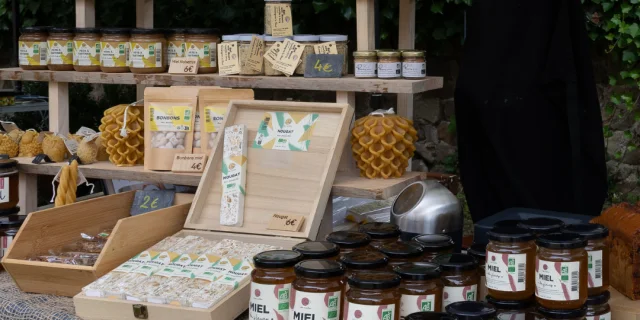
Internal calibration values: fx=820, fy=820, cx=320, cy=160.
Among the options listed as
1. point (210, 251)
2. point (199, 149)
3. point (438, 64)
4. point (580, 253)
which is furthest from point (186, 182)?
point (438, 64)

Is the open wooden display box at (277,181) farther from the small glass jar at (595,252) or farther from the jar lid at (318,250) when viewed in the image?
the small glass jar at (595,252)

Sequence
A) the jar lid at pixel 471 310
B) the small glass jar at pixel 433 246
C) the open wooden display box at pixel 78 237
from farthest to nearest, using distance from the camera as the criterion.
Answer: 1. the open wooden display box at pixel 78 237
2. the small glass jar at pixel 433 246
3. the jar lid at pixel 471 310

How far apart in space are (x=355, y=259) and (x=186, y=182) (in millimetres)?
961

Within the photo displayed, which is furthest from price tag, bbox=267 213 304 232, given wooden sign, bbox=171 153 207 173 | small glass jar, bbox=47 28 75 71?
small glass jar, bbox=47 28 75 71

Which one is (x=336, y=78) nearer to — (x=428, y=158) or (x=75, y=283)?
(x=75, y=283)

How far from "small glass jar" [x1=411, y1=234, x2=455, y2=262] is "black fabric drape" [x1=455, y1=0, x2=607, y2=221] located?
96cm

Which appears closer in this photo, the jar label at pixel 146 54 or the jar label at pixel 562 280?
the jar label at pixel 562 280

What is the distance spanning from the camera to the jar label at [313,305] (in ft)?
5.33

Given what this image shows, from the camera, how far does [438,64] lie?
4.91 m

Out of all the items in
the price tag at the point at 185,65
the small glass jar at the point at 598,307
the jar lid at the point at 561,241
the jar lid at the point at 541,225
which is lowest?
the small glass jar at the point at 598,307

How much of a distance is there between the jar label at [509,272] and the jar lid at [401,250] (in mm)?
206

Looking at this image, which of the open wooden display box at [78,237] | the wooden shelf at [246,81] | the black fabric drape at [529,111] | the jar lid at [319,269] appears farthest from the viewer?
the black fabric drape at [529,111]

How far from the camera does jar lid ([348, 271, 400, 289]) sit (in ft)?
5.10

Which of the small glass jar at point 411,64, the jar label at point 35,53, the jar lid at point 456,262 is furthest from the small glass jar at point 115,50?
the jar lid at point 456,262
